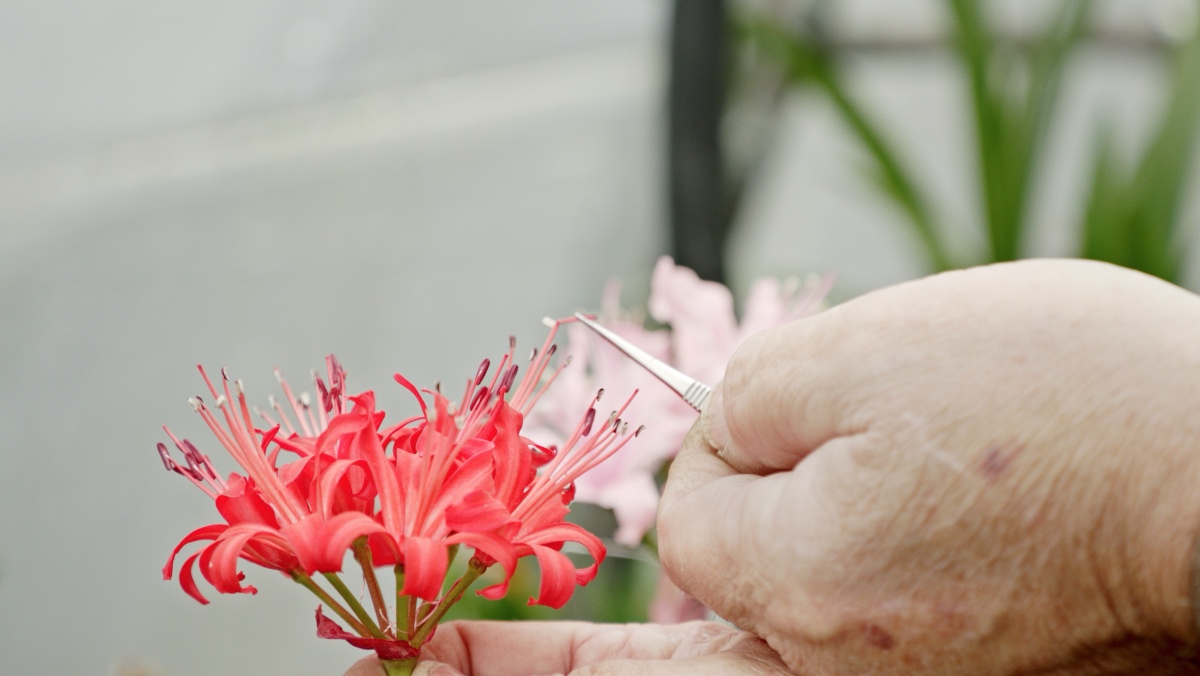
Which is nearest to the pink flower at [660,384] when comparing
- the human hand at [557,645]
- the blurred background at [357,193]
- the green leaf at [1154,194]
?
the human hand at [557,645]

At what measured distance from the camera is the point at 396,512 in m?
0.32

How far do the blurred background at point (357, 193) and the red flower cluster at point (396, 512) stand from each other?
39 centimetres

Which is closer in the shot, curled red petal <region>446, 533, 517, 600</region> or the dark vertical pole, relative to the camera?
curled red petal <region>446, 533, 517, 600</region>

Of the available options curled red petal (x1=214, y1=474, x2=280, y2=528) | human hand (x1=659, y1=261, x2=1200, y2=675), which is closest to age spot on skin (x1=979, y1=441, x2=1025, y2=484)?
human hand (x1=659, y1=261, x2=1200, y2=675)

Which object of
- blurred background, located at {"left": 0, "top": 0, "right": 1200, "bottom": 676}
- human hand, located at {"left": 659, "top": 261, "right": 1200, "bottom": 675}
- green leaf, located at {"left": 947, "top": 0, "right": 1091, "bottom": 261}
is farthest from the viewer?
green leaf, located at {"left": 947, "top": 0, "right": 1091, "bottom": 261}

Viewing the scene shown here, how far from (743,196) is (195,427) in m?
0.68

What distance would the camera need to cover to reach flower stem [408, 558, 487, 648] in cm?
32

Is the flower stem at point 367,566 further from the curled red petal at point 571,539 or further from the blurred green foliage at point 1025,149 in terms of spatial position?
the blurred green foliage at point 1025,149

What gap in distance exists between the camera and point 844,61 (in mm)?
1412

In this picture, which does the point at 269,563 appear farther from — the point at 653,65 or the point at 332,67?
the point at 653,65

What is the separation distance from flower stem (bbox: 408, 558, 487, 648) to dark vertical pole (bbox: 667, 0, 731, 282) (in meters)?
0.82

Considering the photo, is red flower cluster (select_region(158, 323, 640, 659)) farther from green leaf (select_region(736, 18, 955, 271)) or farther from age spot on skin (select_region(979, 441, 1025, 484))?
green leaf (select_region(736, 18, 955, 271))

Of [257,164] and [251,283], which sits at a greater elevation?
[257,164]

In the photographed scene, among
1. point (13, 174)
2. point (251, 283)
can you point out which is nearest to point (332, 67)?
point (251, 283)
